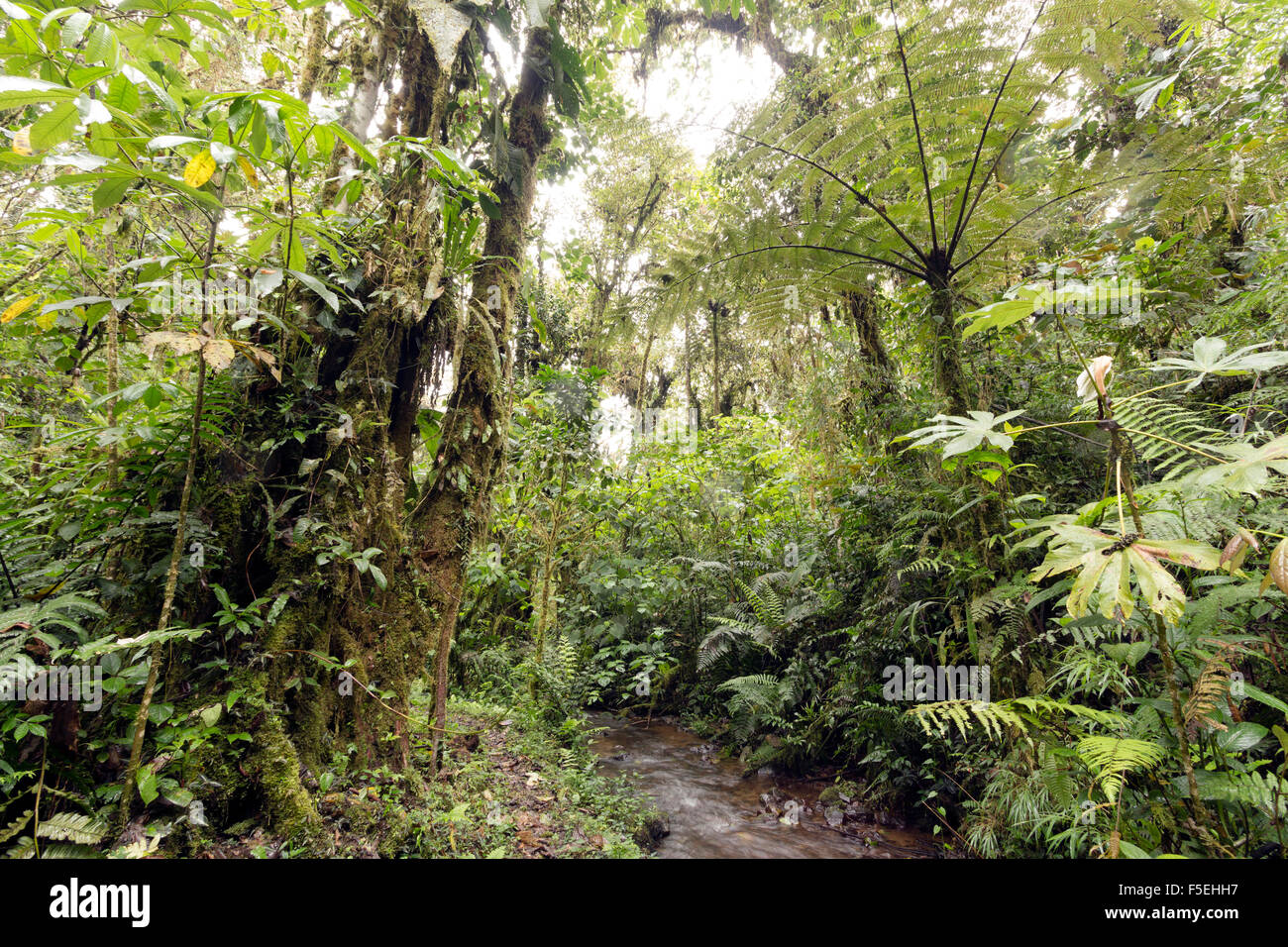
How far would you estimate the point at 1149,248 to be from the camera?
2.95 meters

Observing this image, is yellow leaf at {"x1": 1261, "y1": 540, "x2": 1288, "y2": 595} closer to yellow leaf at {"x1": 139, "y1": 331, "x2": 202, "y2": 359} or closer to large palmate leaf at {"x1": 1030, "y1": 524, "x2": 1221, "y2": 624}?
large palmate leaf at {"x1": 1030, "y1": 524, "x2": 1221, "y2": 624}

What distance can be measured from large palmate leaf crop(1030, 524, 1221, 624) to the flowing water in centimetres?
236

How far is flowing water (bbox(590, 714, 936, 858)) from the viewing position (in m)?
2.71

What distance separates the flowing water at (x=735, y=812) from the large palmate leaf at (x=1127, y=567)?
7.73ft

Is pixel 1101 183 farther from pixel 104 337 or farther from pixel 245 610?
pixel 104 337

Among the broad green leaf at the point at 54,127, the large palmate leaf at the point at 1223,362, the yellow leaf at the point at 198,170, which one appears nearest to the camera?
the large palmate leaf at the point at 1223,362

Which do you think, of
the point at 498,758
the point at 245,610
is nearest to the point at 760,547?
the point at 498,758

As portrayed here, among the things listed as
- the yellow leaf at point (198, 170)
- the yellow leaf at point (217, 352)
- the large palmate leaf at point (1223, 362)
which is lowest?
the large palmate leaf at point (1223, 362)

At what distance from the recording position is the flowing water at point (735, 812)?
271 cm

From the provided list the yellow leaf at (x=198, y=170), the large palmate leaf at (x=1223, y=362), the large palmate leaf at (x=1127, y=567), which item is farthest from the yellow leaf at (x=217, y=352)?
the large palmate leaf at (x=1223, y=362)

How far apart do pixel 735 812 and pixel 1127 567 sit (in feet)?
9.65

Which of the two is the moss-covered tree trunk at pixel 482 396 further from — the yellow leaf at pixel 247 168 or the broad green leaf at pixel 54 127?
the broad green leaf at pixel 54 127

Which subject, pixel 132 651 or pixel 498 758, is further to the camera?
pixel 498 758
